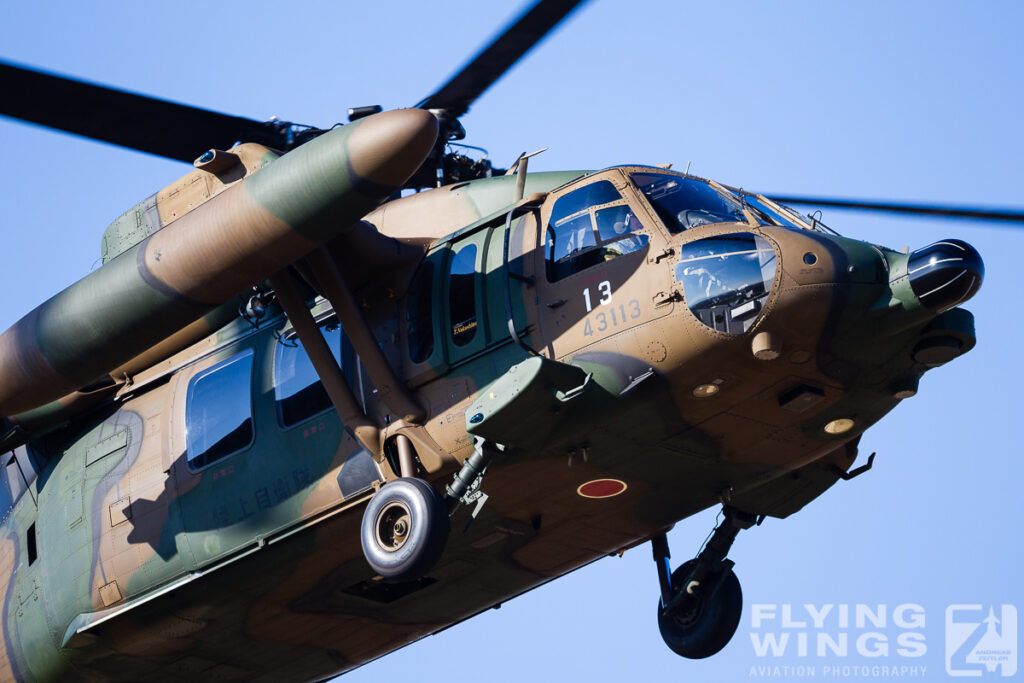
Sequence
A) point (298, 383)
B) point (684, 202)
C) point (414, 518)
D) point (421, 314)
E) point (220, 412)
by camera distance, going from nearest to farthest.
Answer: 1. point (414, 518)
2. point (684, 202)
3. point (421, 314)
4. point (298, 383)
5. point (220, 412)

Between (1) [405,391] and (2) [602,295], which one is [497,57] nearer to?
(2) [602,295]

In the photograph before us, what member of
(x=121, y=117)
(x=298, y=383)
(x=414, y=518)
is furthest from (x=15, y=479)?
(x=414, y=518)

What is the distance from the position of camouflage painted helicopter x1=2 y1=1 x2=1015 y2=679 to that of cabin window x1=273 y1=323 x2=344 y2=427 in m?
0.03

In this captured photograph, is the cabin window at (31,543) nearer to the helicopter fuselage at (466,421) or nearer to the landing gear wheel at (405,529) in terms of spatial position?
the helicopter fuselage at (466,421)

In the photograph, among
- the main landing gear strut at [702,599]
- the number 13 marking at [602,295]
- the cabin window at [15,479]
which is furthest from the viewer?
the cabin window at [15,479]

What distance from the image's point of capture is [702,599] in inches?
502

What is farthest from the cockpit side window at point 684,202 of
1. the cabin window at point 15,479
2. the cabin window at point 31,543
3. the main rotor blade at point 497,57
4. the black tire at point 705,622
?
Result: the cabin window at point 15,479

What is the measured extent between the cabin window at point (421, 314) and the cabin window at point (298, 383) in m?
0.71

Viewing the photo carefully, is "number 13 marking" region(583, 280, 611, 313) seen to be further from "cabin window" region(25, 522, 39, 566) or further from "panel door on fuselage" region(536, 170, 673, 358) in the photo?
"cabin window" region(25, 522, 39, 566)

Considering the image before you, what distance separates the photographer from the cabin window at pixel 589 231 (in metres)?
10.3

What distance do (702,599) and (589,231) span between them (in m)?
4.04

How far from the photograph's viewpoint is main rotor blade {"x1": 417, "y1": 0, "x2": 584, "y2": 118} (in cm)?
1036

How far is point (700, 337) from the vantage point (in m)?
9.72

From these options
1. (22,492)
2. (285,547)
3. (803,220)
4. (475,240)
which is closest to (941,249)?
(803,220)
